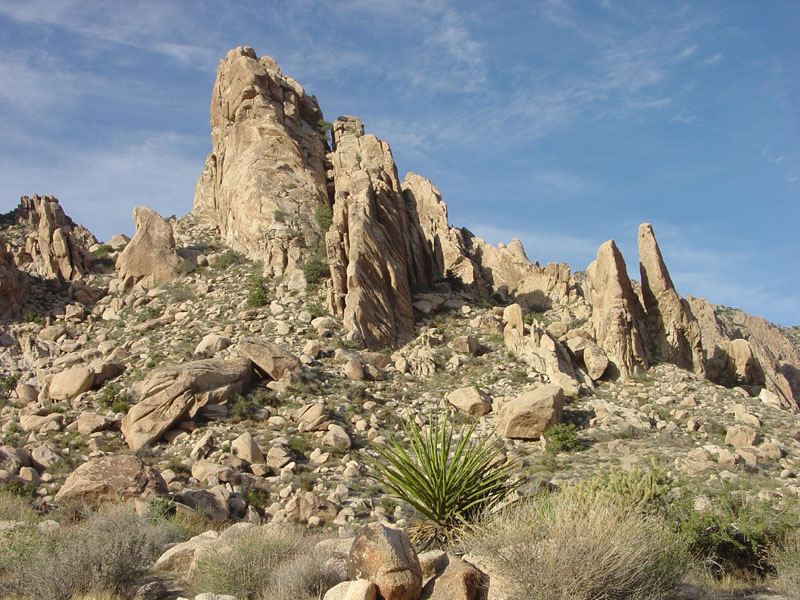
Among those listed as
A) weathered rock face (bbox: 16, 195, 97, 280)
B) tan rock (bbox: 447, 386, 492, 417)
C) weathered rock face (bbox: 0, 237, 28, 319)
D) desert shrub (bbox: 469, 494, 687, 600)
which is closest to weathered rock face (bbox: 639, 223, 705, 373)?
tan rock (bbox: 447, 386, 492, 417)

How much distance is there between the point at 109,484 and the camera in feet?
48.4

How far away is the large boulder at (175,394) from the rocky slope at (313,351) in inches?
2.7

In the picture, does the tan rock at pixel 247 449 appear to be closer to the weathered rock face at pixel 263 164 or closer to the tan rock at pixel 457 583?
the tan rock at pixel 457 583

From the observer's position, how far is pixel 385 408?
23031 millimetres

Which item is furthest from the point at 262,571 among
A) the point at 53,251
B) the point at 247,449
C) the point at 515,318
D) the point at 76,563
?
the point at 53,251

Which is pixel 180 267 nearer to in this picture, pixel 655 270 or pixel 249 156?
pixel 249 156

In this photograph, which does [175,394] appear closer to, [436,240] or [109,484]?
[109,484]

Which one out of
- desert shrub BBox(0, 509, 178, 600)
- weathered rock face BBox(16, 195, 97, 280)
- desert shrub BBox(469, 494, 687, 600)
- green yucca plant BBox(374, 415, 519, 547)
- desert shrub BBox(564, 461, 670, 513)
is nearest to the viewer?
desert shrub BBox(469, 494, 687, 600)

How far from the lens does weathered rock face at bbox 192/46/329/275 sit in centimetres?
3334

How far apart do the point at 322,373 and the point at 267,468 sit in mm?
6523

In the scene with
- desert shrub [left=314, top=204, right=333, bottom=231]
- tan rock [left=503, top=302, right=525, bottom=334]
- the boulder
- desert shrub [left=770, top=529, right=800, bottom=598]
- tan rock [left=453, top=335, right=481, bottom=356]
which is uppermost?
desert shrub [left=314, top=204, right=333, bottom=231]

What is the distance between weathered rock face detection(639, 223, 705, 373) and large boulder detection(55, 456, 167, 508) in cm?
2230

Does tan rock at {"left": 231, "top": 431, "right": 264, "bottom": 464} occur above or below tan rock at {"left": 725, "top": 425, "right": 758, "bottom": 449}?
below

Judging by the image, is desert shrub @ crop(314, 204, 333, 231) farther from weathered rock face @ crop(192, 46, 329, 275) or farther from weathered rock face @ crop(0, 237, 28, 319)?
weathered rock face @ crop(0, 237, 28, 319)
